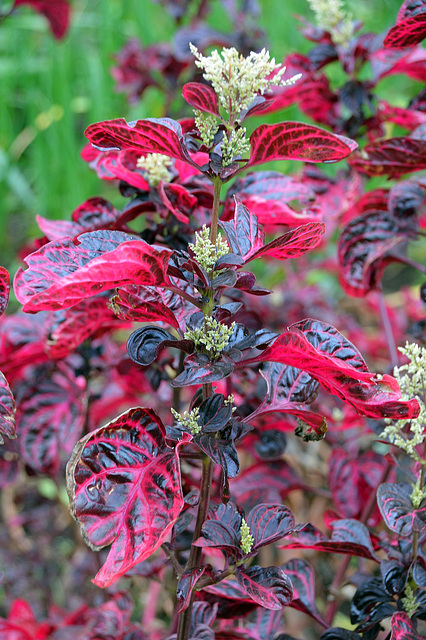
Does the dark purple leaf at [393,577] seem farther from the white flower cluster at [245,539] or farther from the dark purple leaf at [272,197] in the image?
the dark purple leaf at [272,197]

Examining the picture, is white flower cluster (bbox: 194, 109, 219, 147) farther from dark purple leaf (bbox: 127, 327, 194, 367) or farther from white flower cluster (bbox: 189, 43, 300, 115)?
dark purple leaf (bbox: 127, 327, 194, 367)

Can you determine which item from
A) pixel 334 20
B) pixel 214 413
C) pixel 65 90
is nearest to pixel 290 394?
pixel 214 413

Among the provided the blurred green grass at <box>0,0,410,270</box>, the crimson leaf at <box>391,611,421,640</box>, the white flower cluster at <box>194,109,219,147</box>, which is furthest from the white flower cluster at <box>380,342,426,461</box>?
the blurred green grass at <box>0,0,410,270</box>

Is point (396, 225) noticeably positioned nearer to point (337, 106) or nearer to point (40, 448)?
point (337, 106)

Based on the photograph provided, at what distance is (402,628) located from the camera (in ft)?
1.84

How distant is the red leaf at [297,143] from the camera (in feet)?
1.71

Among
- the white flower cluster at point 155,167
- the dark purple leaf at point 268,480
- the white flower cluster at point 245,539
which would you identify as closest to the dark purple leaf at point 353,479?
the dark purple leaf at point 268,480

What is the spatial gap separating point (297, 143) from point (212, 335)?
0.18 metres

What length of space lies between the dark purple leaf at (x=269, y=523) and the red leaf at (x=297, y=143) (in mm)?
318

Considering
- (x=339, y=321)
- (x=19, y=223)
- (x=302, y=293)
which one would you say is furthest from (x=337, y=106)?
(x=19, y=223)

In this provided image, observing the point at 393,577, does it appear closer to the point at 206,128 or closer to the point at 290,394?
the point at 290,394

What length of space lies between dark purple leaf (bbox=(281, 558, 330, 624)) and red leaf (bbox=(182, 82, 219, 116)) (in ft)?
1.69

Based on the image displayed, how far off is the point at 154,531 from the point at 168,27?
2551mm

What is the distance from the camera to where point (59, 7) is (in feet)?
4.51
